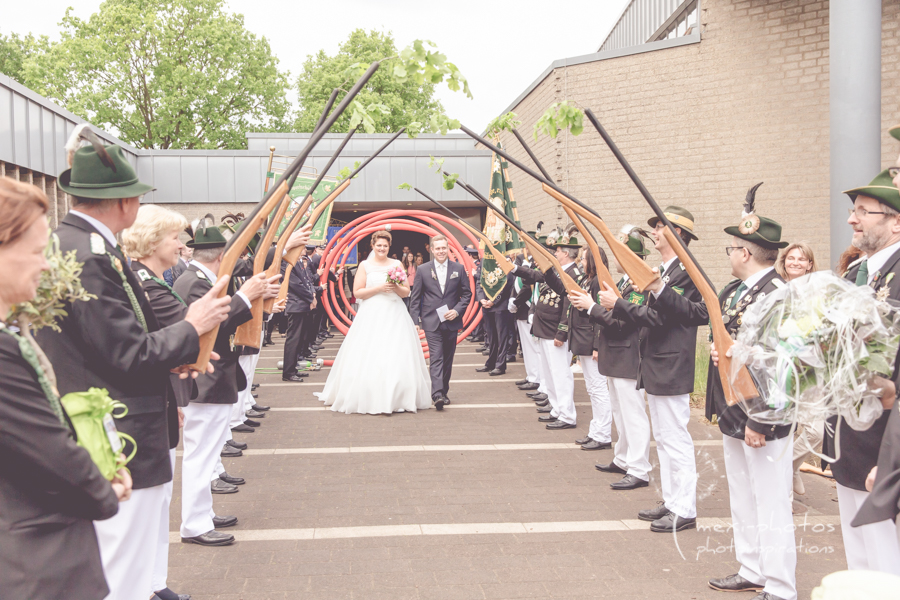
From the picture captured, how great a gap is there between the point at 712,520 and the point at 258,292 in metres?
3.49

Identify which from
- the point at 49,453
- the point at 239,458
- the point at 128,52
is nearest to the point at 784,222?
the point at 239,458

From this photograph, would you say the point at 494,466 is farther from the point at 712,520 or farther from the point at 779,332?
the point at 779,332

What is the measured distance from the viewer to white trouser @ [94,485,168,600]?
106 inches

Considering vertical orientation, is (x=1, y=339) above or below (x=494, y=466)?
above

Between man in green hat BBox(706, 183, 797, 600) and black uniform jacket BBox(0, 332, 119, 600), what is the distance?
2951 millimetres

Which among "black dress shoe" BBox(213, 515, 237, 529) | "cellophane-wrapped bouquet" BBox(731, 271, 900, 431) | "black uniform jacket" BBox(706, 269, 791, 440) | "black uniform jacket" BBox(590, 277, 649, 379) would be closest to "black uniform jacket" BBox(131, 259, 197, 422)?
"black dress shoe" BBox(213, 515, 237, 529)

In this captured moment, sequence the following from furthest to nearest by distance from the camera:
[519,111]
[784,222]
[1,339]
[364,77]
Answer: [519,111] → [784,222] → [364,77] → [1,339]

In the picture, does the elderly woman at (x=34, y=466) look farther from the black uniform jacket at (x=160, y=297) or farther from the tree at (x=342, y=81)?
the tree at (x=342, y=81)

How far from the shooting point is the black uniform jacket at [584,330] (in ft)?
22.9

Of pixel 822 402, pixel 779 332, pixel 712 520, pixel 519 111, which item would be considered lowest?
pixel 712 520

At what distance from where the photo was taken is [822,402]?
7.68ft

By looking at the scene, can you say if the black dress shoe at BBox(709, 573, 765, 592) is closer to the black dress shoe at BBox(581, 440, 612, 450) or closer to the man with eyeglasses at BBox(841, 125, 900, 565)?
the man with eyeglasses at BBox(841, 125, 900, 565)

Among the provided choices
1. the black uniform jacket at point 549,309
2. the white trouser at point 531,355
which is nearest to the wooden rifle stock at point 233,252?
the black uniform jacket at point 549,309

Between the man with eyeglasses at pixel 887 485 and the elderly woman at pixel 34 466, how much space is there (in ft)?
7.66
